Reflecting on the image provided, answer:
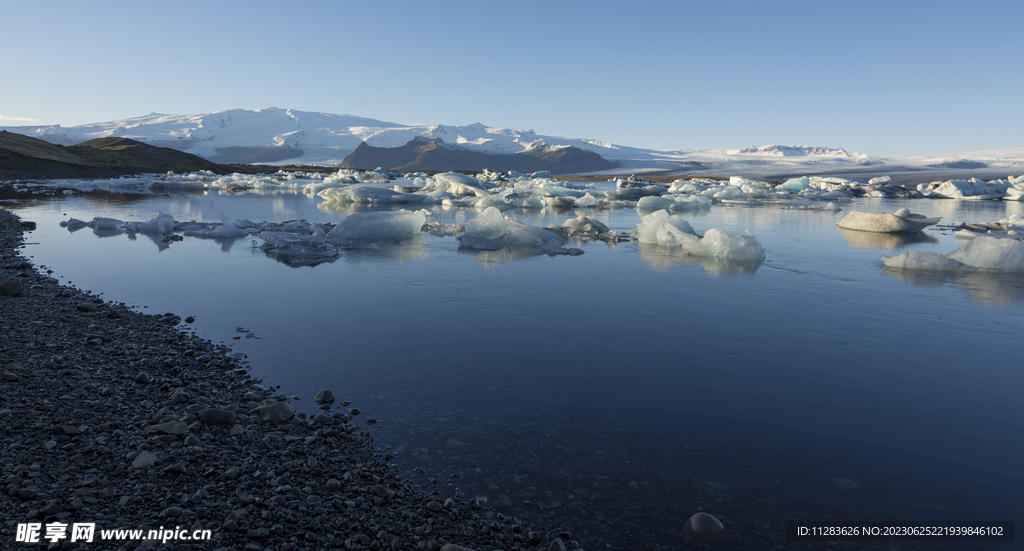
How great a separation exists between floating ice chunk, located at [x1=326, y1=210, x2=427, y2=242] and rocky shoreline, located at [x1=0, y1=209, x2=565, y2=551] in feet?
20.1

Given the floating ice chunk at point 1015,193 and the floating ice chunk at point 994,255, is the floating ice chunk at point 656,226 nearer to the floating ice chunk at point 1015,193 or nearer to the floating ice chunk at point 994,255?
the floating ice chunk at point 994,255

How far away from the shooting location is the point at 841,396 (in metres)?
3.10

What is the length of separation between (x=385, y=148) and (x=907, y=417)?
15008 centimetres

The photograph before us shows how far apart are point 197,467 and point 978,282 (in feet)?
26.6

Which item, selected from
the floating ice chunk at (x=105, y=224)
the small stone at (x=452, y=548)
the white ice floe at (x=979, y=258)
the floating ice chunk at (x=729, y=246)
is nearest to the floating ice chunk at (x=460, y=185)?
the floating ice chunk at (x=105, y=224)

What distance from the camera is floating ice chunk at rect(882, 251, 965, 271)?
23.2ft

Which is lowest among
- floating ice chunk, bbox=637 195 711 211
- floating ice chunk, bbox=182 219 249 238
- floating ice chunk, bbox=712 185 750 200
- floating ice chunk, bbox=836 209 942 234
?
floating ice chunk, bbox=182 219 249 238

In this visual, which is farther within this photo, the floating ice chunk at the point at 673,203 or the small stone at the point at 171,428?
the floating ice chunk at the point at 673,203

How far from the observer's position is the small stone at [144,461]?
212cm

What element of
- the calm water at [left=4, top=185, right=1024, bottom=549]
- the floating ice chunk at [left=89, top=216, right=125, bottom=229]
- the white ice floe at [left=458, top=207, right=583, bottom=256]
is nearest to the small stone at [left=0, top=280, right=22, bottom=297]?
the calm water at [left=4, top=185, right=1024, bottom=549]

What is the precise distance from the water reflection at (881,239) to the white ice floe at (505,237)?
5796mm

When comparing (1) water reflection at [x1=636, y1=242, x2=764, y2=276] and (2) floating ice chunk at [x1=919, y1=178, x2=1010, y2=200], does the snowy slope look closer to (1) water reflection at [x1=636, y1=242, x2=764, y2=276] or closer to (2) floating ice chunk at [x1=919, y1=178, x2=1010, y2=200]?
(2) floating ice chunk at [x1=919, y1=178, x2=1010, y2=200]

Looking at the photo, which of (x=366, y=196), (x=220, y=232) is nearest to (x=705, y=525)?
(x=220, y=232)

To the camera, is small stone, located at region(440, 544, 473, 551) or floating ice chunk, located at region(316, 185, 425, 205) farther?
floating ice chunk, located at region(316, 185, 425, 205)
